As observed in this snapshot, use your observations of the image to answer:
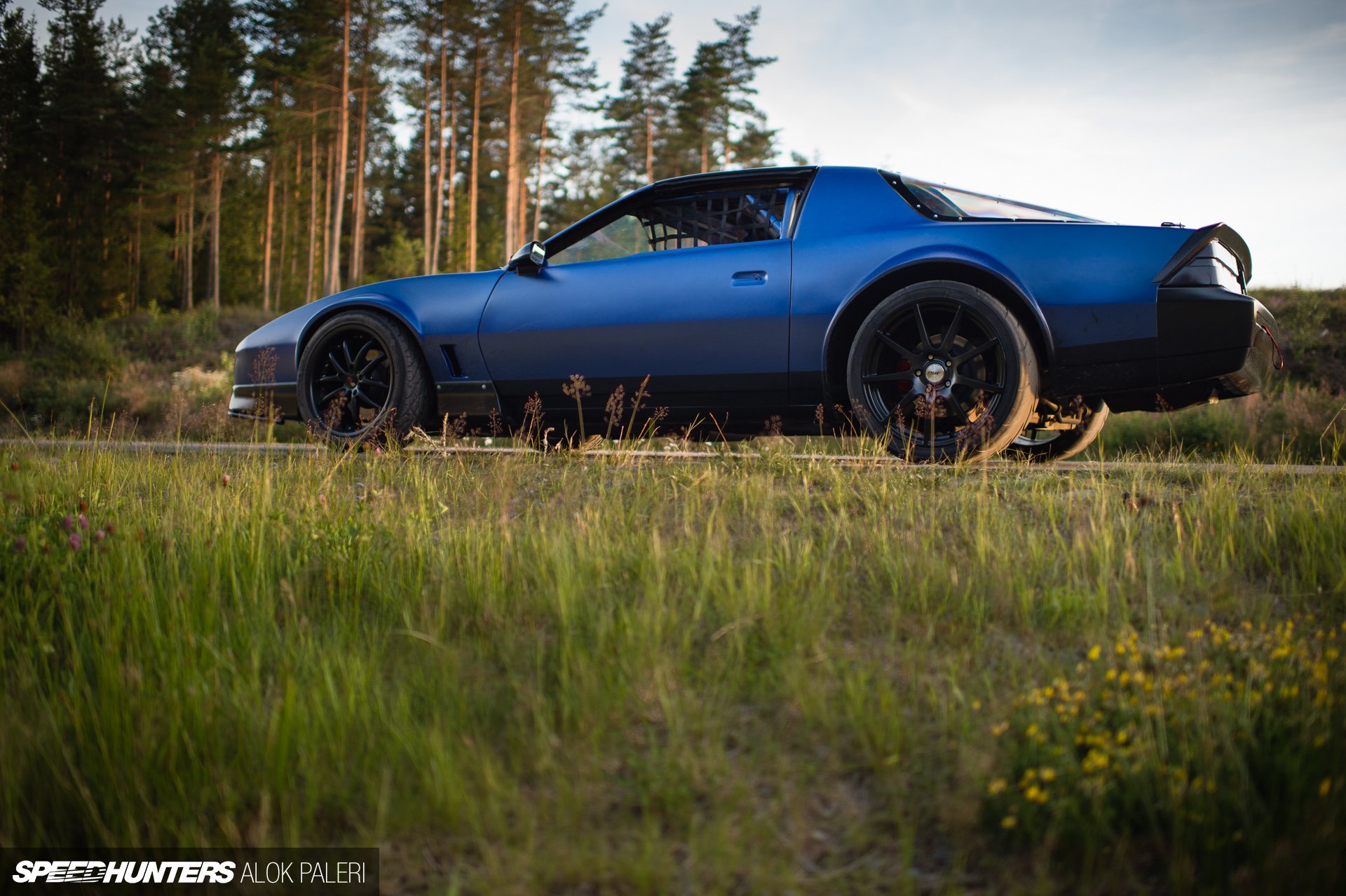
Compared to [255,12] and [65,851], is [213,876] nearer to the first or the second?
[65,851]

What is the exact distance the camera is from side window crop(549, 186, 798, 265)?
4277mm

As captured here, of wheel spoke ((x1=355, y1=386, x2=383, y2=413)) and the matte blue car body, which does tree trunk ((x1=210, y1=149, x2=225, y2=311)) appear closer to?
wheel spoke ((x1=355, y1=386, x2=383, y2=413))

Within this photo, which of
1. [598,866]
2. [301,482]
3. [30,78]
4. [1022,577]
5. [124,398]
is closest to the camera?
[598,866]

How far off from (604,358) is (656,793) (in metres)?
2.94

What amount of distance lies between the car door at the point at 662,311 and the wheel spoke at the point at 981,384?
79 centimetres

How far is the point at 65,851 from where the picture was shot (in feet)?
4.94

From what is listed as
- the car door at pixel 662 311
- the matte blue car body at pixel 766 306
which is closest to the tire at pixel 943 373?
the matte blue car body at pixel 766 306

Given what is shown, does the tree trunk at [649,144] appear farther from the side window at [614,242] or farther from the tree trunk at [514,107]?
the side window at [614,242]

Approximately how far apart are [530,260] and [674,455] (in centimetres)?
132

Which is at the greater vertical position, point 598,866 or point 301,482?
point 301,482

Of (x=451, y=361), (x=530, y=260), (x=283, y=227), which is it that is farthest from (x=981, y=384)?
(x=283, y=227)

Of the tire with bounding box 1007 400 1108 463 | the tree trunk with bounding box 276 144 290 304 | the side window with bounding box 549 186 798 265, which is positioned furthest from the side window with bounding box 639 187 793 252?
the tree trunk with bounding box 276 144 290 304

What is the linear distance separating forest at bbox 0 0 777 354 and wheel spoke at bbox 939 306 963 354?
19.5m

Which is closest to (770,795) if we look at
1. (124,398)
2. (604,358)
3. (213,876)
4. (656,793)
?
(656,793)
